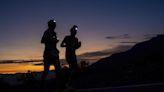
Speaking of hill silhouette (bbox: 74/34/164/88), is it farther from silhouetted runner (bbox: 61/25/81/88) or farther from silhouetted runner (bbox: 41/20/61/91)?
silhouetted runner (bbox: 41/20/61/91)

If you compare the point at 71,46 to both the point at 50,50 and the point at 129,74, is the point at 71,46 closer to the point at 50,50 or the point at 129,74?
the point at 50,50

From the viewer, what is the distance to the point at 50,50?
30.0 feet

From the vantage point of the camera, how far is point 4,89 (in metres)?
12.1

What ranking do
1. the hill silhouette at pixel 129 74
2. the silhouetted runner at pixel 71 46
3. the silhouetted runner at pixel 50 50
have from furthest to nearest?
the hill silhouette at pixel 129 74 → the silhouetted runner at pixel 71 46 → the silhouetted runner at pixel 50 50

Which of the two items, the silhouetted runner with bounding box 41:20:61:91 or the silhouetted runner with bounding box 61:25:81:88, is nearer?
the silhouetted runner with bounding box 41:20:61:91

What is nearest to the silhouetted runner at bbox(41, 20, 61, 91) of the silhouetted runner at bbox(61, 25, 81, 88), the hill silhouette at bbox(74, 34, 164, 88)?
the silhouetted runner at bbox(61, 25, 81, 88)

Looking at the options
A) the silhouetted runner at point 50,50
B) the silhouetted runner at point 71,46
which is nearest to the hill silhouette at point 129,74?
the silhouetted runner at point 71,46

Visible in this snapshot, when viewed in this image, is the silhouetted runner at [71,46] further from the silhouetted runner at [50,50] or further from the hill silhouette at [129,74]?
the hill silhouette at [129,74]

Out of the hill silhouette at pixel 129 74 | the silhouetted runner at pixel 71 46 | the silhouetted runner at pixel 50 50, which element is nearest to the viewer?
the silhouetted runner at pixel 50 50

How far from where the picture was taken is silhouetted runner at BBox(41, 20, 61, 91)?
9133 millimetres

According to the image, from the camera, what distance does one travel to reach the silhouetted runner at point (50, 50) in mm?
9133

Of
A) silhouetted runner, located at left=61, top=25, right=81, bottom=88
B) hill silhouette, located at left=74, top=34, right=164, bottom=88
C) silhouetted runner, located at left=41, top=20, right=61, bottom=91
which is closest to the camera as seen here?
silhouetted runner, located at left=41, top=20, right=61, bottom=91

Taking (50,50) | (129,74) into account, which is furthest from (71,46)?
(129,74)

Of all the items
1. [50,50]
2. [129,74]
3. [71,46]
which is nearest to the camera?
[50,50]
